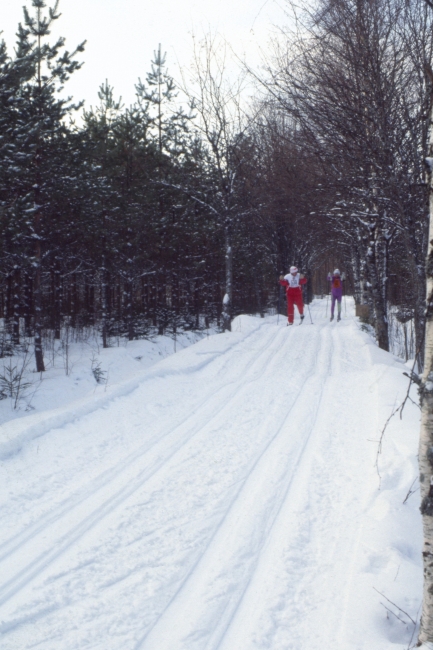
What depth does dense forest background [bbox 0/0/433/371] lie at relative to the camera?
26.2ft

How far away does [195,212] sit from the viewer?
71.5 feet

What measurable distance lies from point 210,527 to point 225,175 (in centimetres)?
1465

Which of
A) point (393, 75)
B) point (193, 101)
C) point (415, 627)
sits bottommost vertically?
point (415, 627)

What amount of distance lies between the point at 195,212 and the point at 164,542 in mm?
19261

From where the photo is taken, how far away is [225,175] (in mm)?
16891

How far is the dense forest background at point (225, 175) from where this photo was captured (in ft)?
26.2

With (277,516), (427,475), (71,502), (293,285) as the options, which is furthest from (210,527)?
(293,285)

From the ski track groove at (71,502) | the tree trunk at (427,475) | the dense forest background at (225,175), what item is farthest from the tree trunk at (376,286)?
the tree trunk at (427,475)

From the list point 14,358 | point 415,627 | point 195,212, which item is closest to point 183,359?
point 14,358

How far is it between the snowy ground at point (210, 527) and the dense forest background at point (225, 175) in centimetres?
164

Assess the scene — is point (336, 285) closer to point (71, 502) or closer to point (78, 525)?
point (71, 502)

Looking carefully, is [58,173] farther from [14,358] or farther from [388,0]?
[388,0]

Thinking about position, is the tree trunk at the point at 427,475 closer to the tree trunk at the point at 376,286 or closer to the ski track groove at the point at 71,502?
the ski track groove at the point at 71,502

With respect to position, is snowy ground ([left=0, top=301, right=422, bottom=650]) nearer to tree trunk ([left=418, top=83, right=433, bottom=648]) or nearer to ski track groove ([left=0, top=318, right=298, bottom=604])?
ski track groove ([left=0, top=318, right=298, bottom=604])
